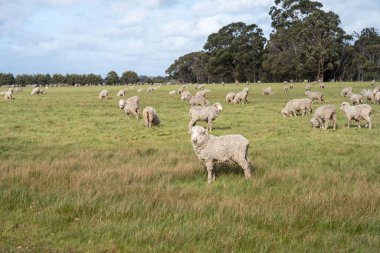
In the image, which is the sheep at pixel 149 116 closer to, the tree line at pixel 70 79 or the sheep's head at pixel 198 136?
the sheep's head at pixel 198 136

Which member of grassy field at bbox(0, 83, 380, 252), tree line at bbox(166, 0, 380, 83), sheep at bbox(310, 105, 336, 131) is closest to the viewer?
grassy field at bbox(0, 83, 380, 252)

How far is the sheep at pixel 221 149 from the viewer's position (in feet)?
34.1

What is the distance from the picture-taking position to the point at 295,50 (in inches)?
3206

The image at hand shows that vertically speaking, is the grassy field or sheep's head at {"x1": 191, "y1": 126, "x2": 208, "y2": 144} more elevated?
sheep's head at {"x1": 191, "y1": 126, "x2": 208, "y2": 144}

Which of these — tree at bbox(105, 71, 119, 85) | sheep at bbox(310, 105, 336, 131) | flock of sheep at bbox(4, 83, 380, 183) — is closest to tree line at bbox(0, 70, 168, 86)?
tree at bbox(105, 71, 119, 85)

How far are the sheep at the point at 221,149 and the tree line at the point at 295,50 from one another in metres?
70.0

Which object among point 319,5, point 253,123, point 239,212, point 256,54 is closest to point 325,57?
point 319,5

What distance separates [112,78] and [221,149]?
131 m

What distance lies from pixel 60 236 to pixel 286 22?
89009 millimetres

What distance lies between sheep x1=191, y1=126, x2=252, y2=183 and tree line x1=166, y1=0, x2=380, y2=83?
69994 mm

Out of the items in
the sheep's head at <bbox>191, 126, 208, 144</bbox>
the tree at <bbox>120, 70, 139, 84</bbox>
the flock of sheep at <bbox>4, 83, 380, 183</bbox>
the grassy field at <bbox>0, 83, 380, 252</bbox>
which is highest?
the tree at <bbox>120, 70, 139, 84</bbox>

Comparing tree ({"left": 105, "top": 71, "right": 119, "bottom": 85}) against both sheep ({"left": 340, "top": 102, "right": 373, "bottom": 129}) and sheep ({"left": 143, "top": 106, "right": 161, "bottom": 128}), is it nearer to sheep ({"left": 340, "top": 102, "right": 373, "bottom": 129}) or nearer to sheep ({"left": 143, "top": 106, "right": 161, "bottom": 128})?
sheep ({"left": 143, "top": 106, "right": 161, "bottom": 128})

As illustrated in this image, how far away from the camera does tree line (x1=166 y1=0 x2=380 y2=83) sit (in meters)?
79.2

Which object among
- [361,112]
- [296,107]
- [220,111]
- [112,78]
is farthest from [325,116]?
[112,78]
